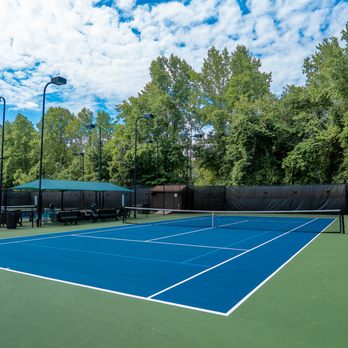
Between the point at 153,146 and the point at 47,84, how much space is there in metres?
21.6

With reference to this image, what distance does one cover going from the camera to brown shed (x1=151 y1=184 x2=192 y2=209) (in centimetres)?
2969

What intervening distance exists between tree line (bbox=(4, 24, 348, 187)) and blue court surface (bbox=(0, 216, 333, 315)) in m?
20.0

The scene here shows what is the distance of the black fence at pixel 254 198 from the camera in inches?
1026

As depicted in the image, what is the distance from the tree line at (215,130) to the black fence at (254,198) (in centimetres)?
367

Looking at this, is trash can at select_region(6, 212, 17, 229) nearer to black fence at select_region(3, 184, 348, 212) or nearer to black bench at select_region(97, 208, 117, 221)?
black bench at select_region(97, 208, 117, 221)

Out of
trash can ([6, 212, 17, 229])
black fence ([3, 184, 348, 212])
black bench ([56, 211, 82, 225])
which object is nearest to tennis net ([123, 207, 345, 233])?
black fence ([3, 184, 348, 212])

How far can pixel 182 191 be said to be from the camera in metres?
29.9

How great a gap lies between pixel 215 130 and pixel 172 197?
42.2ft

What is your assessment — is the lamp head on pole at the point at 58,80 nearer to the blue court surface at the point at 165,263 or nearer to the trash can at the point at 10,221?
the trash can at the point at 10,221

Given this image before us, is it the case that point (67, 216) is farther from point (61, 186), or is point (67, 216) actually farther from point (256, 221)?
point (256, 221)

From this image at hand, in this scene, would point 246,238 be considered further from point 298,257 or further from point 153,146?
point 153,146

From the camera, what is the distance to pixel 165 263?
804 cm

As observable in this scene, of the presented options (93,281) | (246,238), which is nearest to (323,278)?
(93,281)

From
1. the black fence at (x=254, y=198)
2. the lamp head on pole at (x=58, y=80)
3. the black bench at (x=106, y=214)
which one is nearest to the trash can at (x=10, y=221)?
the black bench at (x=106, y=214)
